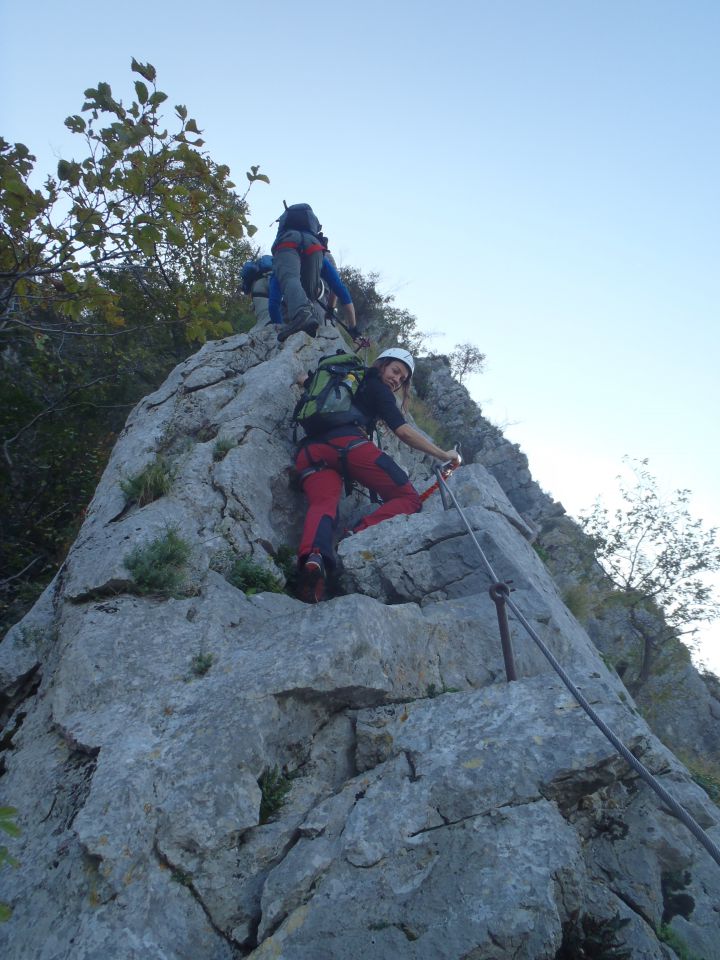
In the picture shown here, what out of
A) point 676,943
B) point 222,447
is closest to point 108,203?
point 222,447

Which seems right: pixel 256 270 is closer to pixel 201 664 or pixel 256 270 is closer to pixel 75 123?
pixel 75 123

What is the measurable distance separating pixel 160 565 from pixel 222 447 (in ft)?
7.35

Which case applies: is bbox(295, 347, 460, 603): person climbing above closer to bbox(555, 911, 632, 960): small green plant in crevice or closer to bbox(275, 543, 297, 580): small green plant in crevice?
bbox(275, 543, 297, 580): small green plant in crevice

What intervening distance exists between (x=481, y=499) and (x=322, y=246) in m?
5.79

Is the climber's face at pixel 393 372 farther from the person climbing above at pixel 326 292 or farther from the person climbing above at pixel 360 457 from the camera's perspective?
the person climbing above at pixel 326 292

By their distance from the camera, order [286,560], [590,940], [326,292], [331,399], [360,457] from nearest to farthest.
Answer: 1. [590,940]
2. [286,560]
3. [360,457]
4. [331,399]
5. [326,292]

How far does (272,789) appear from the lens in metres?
4.18

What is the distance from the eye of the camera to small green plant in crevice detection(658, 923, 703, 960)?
3.45 m

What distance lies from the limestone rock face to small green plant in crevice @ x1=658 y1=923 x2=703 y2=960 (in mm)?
70

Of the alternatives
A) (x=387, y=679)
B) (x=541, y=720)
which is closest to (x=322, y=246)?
(x=387, y=679)

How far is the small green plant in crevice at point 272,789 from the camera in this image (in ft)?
13.4

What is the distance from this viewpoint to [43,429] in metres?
10.5

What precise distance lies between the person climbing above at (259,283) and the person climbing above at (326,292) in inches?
39.9

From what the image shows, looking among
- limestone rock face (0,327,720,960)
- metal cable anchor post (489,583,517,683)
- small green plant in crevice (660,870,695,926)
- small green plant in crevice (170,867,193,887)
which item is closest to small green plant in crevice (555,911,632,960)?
limestone rock face (0,327,720,960)
